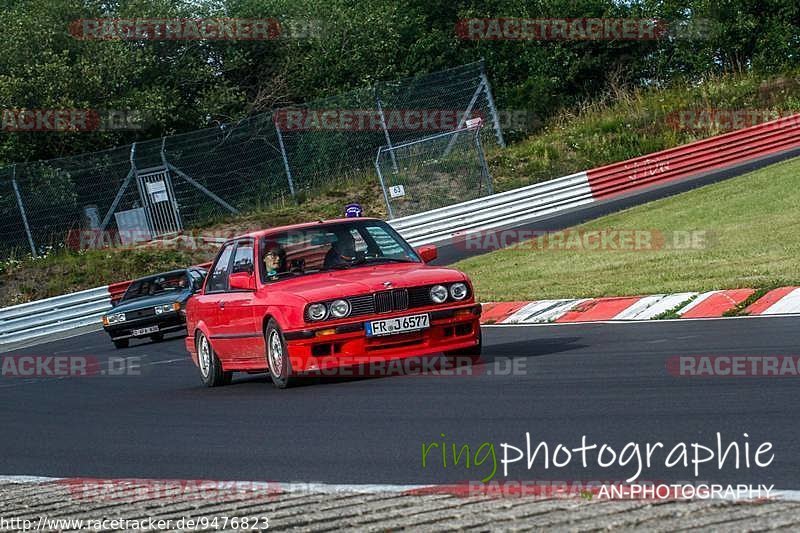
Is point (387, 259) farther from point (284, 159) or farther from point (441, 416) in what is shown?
point (284, 159)

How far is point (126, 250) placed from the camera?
107 ft

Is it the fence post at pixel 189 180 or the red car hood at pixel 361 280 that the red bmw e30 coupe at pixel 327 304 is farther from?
the fence post at pixel 189 180

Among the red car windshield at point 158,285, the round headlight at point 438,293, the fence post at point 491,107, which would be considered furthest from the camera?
the fence post at point 491,107

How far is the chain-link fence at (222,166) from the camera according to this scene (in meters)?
31.1

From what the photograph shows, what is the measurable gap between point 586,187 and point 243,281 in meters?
21.1

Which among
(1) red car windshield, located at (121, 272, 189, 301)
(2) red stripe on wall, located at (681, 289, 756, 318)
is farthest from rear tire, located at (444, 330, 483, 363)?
(1) red car windshield, located at (121, 272, 189, 301)

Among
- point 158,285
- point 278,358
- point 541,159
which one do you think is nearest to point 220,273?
point 278,358

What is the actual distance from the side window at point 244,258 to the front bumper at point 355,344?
137cm

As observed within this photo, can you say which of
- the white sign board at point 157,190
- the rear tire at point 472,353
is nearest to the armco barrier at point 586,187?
the white sign board at point 157,190

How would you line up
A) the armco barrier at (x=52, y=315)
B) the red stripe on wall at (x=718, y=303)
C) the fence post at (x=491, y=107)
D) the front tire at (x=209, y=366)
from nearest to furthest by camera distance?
1. the front tire at (x=209, y=366)
2. the red stripe on wall at (x=718, y=303)
3. the armco barrier at (x=52, y=315)
4. the fence post at (x=491, y=107)

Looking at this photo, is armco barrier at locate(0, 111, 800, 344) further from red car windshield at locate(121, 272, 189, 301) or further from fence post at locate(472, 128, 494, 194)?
red car windshield at locate(121, 272, 189, 301)

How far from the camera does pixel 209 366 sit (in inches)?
476

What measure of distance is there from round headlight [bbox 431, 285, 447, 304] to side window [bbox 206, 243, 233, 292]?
2.39 m

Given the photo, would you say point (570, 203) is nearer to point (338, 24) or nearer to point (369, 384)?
point (338, 24)
